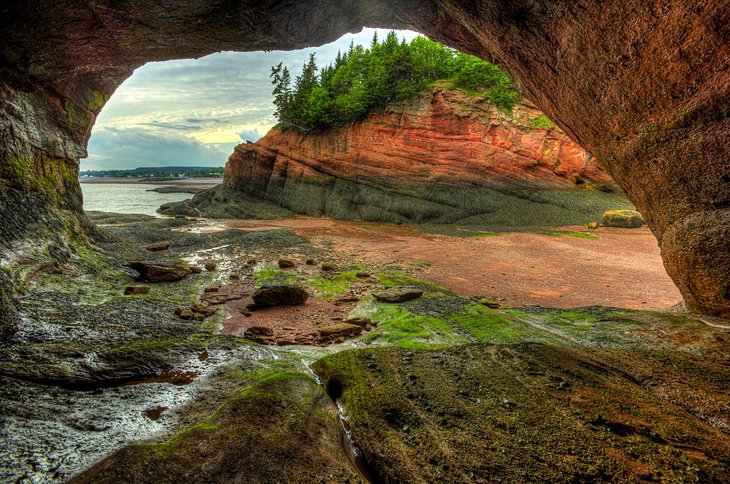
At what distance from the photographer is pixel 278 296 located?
329 inches

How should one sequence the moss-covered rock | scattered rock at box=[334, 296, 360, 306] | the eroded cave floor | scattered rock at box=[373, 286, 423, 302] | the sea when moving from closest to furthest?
the moss-covered rock < the eroded cave floor < scattered rock at box=[373, 286, 423, 302] < scattered rock at box=[334, 296, 360, 306] < the sea

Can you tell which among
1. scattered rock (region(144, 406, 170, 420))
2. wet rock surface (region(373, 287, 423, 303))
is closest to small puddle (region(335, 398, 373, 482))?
scattered rock (region(144, 406, 170, 420))

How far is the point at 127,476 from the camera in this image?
92.4 inches

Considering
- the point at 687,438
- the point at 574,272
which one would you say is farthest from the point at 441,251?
the point at 687,438

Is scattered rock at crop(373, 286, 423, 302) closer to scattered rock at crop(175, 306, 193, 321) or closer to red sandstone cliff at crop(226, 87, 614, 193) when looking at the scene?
scattered rock at crop(175, 306, 193, 321)

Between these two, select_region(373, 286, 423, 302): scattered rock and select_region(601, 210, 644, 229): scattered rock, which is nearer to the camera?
select_region(373, 286, 423, 302): scattered rock

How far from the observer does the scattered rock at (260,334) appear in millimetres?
6464

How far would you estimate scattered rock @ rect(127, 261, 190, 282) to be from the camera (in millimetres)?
9797

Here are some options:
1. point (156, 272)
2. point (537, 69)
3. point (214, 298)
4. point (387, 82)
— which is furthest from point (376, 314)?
point (387, 82)

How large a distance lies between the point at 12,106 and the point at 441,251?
52.4ft

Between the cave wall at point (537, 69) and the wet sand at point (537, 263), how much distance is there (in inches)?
159

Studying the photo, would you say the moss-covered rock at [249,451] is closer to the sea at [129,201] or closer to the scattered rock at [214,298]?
the scattered rock at [214,298]

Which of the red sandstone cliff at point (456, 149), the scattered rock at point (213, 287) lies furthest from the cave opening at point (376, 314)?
the red sandstone cliff at point (456, 149)

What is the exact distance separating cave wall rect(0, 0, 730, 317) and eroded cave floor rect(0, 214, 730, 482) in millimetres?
2264
